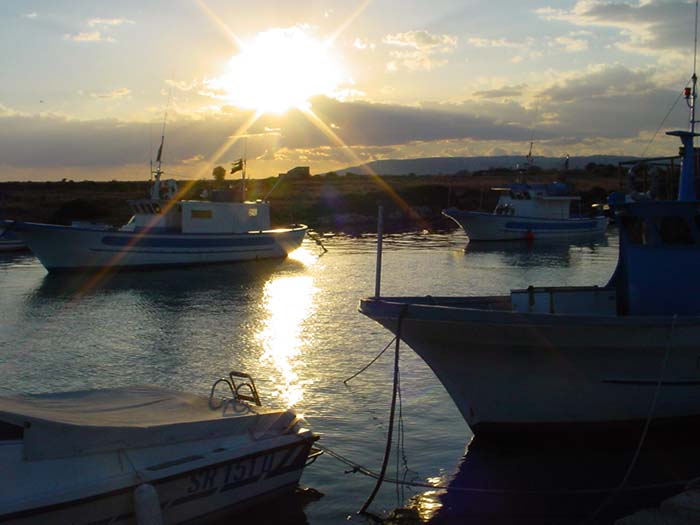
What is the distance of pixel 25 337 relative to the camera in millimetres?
17922

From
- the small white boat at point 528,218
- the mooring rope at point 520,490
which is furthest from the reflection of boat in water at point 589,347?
the small white boat at point 528,218

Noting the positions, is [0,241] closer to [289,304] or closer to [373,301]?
[289,304]

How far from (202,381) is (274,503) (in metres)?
5.34

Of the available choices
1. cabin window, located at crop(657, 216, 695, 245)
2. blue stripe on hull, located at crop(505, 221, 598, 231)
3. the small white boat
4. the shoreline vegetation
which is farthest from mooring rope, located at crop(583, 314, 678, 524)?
blue stripe on hull, located at crop(505, 221, 598, 231)

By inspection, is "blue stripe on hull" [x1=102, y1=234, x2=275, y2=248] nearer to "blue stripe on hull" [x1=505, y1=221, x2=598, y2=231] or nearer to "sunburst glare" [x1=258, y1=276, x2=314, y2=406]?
"sunburst glare" [x1=258, y1=276, x2=314, y2=406]

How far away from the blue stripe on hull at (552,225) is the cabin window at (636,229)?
1489 inches

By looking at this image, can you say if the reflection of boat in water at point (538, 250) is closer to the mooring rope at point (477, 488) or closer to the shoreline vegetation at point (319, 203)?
the shoreline vegetation at point (319, 203)

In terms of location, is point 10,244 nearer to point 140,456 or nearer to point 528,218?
point 528,218

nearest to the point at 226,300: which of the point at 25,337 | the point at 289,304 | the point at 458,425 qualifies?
the point at 289,304

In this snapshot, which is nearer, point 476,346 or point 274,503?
point 274,503

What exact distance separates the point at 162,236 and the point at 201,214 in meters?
2.09

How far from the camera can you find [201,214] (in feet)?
111

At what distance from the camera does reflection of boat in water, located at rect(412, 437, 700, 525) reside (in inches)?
326

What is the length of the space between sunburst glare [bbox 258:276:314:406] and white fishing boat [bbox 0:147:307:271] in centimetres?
572
